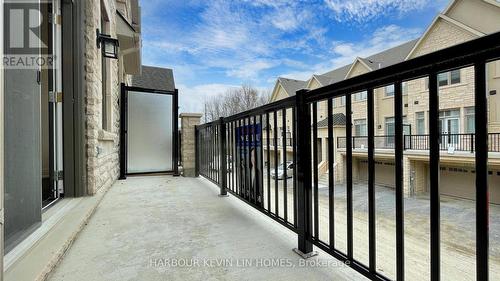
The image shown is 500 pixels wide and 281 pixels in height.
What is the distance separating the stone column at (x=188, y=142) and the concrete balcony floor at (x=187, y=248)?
8.45 ft

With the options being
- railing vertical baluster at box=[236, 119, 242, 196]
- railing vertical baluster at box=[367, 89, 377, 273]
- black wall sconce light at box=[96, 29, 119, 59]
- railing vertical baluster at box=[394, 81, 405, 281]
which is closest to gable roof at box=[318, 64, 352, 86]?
black wall sconce light at box=[96, 29, 119, 59]

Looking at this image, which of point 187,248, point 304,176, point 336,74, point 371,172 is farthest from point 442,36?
point 187,248

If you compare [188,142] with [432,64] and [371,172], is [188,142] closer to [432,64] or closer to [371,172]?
[371,172]

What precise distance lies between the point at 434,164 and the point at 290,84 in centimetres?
2139

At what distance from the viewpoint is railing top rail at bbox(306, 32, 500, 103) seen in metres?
0.79

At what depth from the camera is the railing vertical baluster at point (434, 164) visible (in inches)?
37.3

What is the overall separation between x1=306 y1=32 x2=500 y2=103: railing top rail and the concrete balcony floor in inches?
40.3

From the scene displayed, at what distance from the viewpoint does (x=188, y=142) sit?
18.8ft

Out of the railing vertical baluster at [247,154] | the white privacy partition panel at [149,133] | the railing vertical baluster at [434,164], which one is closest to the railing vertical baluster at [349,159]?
the railing vertical baluster at [434,164]

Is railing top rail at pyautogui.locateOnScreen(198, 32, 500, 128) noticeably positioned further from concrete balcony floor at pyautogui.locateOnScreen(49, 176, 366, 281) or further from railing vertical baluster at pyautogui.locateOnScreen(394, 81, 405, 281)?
concrete balcony floor at pyautogui.locateOnScreen(49, 176, 366, 281)

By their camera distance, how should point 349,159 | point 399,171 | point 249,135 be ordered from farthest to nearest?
point 249,135
point 349,159
point 399,171

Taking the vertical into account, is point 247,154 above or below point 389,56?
below

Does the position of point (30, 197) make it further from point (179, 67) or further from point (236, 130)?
point (179, 67)

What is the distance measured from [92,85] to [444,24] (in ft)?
43.2
